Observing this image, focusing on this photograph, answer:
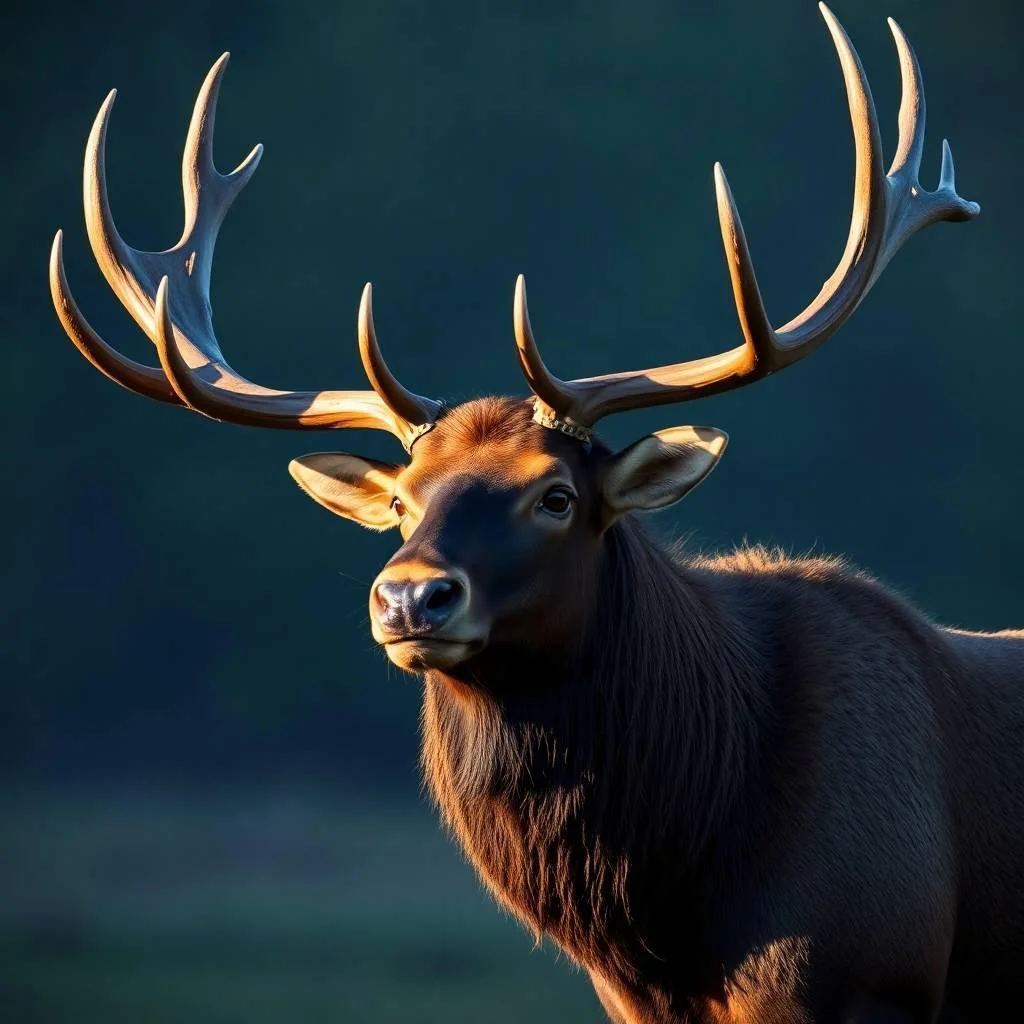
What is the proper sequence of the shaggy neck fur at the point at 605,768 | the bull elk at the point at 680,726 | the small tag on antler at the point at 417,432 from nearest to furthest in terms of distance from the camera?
the bull elk at the point at 680,726
the shaggy neck fur at the point at 605,768
the small tag on antler at the point at 417,432

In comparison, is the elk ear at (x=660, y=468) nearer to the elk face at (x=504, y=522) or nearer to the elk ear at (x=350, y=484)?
the elk face at (x=504, y=522)

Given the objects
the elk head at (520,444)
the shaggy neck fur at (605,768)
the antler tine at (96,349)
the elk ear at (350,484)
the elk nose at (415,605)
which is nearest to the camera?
the elk nose at (415,605)

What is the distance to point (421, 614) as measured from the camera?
11.0ft

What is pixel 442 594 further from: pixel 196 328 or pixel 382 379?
pixel 196 328

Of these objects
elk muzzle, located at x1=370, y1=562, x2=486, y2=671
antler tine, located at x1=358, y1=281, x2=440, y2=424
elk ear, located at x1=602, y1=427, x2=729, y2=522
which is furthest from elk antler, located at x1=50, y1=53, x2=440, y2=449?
elk muzzle, located at x1=370, y1=562, x2=486, y2=671

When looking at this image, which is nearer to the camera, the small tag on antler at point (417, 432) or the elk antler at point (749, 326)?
the elk antler at point (749, 326)

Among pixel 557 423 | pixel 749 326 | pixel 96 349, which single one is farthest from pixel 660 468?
pixel 96 349

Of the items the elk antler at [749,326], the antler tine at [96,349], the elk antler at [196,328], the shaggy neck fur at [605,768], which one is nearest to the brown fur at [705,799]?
the shaggy neck fur at [605,768]

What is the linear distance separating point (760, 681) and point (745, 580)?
1.32ft

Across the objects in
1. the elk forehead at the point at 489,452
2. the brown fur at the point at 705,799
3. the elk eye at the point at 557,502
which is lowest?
the brown fur at the point at 705,799

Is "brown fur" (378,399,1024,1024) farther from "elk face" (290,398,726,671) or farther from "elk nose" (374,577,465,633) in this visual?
"elk nose" (374,577,465,633)

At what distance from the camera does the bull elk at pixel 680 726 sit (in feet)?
11.9

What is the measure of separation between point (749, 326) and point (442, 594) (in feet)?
3.16

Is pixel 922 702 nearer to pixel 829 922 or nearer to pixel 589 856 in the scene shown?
pixel 829 922
